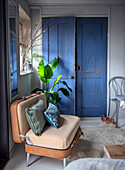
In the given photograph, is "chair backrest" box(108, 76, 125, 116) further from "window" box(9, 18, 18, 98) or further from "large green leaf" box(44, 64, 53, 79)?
"window" box(9, 18, 18, 98)

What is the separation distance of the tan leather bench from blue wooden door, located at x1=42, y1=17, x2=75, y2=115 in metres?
1.74

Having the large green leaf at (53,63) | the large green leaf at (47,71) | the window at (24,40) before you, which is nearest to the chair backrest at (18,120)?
the large green leaf at (47,71)

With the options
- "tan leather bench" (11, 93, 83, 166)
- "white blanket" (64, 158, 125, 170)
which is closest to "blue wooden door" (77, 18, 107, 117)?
"tan leather bench" (11, 93, 83, 166)

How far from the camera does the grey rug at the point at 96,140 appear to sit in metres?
2.71

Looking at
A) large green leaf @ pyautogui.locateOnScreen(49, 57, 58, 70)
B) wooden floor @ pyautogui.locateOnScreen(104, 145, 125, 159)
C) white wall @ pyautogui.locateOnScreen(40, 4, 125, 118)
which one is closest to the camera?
wooden floor @ pyautogui.locateOnScreen(104, 145, 125, 159)

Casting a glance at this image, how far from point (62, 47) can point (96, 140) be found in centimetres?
221

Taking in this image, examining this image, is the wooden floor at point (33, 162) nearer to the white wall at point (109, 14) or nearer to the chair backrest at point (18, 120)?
the chair backrest at point (18, 120)

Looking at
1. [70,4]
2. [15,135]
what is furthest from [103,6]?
[15,135]

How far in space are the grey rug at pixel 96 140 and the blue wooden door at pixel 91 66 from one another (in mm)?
657

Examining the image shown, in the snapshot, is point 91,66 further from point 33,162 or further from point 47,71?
point 33,162

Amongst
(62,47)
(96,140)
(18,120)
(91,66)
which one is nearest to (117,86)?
(91,66)

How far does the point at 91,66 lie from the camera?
4492 mm

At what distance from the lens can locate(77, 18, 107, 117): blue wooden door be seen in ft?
14.5

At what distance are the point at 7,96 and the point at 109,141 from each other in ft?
5.93
